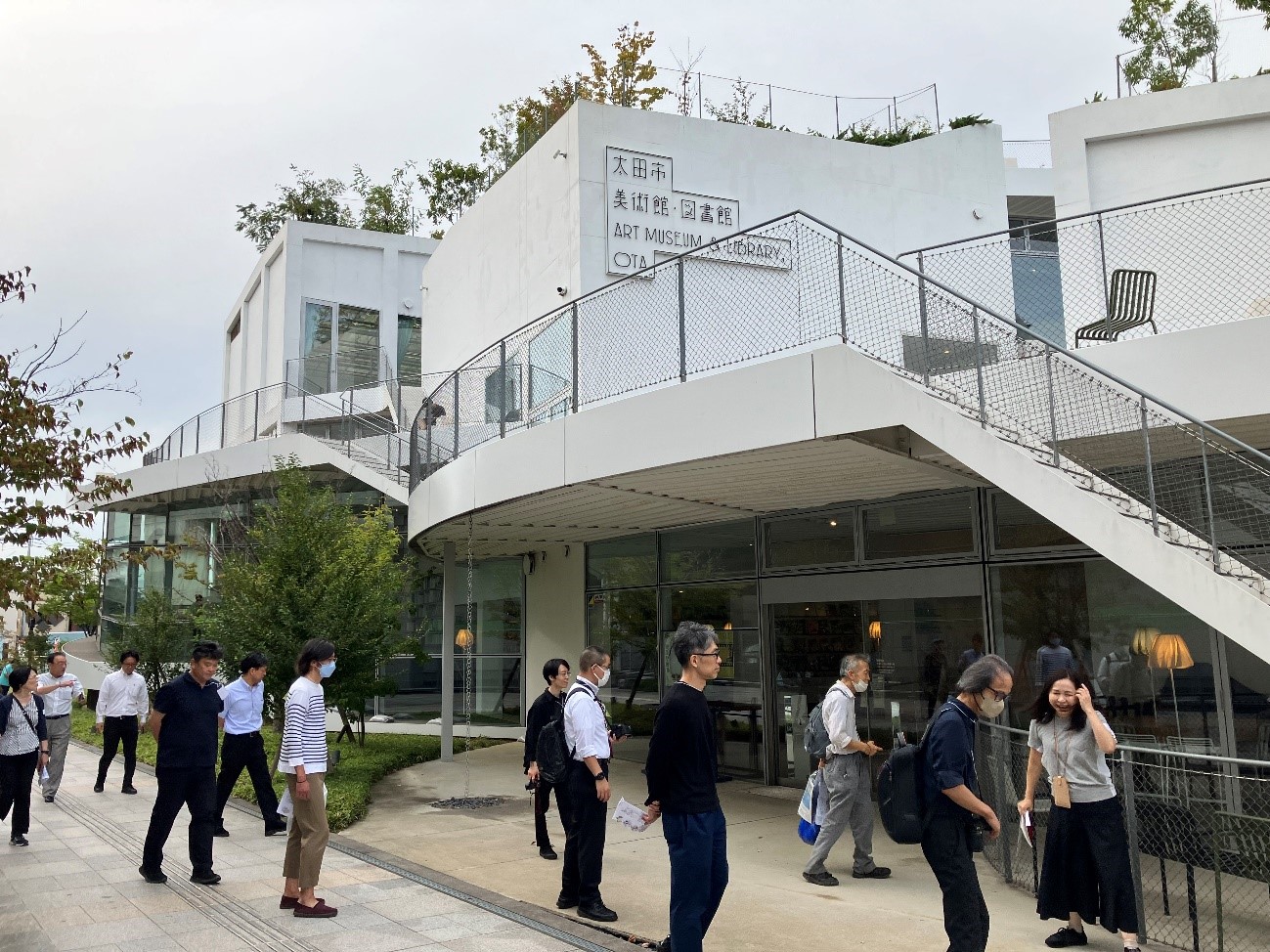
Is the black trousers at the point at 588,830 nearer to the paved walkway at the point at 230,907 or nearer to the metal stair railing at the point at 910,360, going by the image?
the paved walkway at the point at 230,907

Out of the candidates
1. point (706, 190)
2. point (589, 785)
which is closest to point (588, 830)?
point (589, 785)

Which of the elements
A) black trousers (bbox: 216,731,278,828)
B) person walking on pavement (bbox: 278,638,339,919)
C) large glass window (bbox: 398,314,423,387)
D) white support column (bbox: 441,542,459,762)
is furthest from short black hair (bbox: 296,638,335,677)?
large glass window (bbox: 398,314,423,387)

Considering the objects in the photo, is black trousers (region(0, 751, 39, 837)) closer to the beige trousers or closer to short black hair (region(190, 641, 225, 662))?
short black hair (region(190, 641, 225, 662))

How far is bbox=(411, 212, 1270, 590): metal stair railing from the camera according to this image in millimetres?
6930

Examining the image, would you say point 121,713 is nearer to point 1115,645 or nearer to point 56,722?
point 56,722

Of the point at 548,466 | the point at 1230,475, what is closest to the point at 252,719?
the point at 548,466

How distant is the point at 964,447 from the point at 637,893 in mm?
3936

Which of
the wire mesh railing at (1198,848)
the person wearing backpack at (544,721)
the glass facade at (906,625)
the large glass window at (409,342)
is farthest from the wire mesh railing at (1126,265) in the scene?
the large glass window at (409,342)

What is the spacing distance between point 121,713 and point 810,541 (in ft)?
27.8

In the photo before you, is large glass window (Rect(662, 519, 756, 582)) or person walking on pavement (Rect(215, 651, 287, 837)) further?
large glass window (Rect(662, 519, 756, 582))

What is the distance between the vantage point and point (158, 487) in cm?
2645

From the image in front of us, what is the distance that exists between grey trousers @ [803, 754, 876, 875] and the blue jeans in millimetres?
3000

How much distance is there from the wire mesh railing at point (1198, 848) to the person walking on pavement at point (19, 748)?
8764 mm

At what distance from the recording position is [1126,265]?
1041 cm
